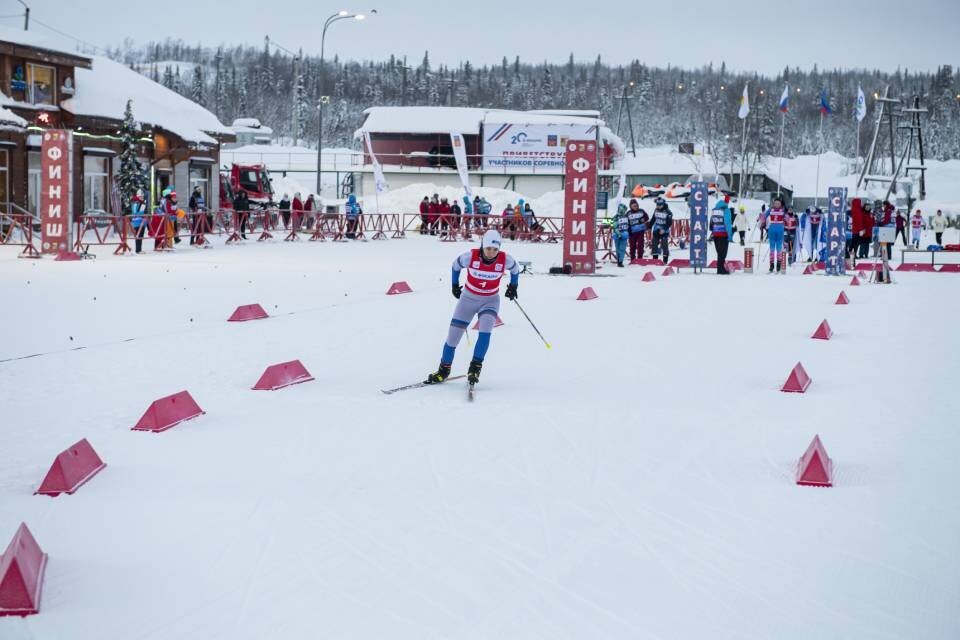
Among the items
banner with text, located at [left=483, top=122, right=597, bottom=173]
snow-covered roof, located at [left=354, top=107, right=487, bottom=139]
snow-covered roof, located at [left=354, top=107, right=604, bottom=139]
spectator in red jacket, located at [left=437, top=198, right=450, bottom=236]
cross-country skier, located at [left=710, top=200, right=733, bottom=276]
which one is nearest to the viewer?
cross-country skier, located at [left=710, top=200, right=733, bottom=276]

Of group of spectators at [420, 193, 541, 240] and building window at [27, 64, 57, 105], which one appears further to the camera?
group of spectators at [420, 193, 541, 240]

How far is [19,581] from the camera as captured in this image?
410 cm

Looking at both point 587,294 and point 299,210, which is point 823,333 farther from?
point 299,210

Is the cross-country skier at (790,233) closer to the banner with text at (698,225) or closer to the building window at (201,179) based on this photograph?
the banner with text at (698,225)

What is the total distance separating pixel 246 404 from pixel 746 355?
17.5 ft

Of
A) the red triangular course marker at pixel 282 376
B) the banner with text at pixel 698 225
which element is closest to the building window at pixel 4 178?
the banner with text at pixel 698 225

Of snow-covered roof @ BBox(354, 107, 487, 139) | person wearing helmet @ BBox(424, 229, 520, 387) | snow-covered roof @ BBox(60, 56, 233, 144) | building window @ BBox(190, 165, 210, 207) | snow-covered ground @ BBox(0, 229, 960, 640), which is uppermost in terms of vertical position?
snow-covered roof @ BBox(354, 107, 487, 139)

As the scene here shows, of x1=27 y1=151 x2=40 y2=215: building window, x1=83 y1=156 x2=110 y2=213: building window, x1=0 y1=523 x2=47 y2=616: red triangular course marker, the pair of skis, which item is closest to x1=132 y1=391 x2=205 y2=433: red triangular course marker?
the pair of skis

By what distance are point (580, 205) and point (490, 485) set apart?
624 inches

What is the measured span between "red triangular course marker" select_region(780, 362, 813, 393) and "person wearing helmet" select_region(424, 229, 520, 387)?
245cm

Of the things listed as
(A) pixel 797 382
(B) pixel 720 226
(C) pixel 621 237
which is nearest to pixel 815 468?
(A) pixel 797 382

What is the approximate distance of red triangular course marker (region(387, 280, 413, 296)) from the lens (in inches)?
668

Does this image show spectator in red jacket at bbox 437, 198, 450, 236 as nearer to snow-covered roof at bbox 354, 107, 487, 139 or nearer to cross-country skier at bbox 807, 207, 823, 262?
cross-country skier at bbox 807, 207, 823, 262

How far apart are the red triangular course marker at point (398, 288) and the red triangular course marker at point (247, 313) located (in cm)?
356
